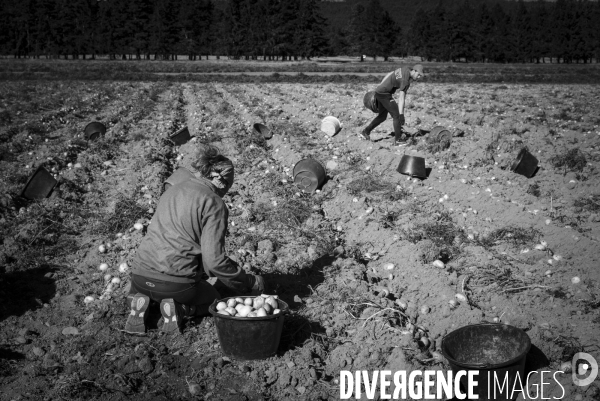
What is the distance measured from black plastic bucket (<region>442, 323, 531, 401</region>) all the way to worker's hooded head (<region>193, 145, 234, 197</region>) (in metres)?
2.03

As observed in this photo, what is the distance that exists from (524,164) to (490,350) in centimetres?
507

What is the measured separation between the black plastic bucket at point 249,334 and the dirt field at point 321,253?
0.37 feet

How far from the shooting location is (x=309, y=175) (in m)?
8.32

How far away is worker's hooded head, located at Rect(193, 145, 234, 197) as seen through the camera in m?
4.43

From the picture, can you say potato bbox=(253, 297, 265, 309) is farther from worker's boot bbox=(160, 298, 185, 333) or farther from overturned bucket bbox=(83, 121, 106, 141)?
overturned bucket bbox=(83, 121, 106, 141)

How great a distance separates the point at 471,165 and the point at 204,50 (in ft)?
258

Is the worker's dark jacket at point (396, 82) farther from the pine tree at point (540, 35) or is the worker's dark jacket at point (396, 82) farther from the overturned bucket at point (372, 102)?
the pine tree at point (540, 35)

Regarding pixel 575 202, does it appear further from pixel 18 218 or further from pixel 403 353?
pixel 18 218

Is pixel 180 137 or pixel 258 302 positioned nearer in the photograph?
pixel 258 302

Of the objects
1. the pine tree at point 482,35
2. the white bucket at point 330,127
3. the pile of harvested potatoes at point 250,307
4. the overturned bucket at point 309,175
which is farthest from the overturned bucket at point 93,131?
the pine tree at point 482,35

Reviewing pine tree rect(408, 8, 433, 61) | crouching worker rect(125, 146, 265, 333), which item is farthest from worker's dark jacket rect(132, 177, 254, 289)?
pine tree rect(408, 8, 433, 61)

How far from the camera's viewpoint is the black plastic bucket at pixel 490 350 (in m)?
3.65

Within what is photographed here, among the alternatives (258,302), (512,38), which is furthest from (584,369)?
(512,38)

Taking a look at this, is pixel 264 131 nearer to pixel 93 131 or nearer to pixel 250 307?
pixel 93 131
